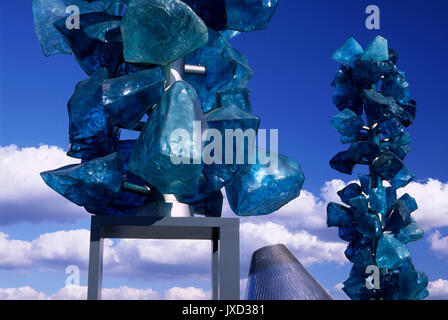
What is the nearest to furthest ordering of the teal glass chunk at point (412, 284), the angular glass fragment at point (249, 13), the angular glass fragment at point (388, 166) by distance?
the angular glass fragment at point (249, 13) → the teal glass chunk at point (412, 284) → the angular glass fragment at point (388, 166)

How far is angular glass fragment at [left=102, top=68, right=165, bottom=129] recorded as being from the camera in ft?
1.53

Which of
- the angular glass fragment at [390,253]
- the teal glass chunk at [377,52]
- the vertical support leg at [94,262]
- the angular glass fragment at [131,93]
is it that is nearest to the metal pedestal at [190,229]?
the vertical support leg at [94,262]

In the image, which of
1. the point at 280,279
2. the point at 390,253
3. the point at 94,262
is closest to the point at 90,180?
the point at 94,262

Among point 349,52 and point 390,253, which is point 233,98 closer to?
point 390,253

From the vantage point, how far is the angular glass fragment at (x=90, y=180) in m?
0.46

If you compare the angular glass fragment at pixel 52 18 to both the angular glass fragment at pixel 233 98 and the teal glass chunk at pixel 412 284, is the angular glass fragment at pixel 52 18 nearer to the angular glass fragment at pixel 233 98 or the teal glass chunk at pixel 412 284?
the angular glass fragment at pixel 233 98

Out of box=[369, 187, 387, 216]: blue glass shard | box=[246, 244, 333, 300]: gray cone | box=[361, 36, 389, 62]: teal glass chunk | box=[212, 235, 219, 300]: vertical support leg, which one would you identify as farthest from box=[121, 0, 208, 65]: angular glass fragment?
box=[361, 36, 389, 62]: teal glass chunk

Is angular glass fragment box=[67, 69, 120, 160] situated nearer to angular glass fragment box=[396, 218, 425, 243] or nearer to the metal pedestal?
the metal pedestal

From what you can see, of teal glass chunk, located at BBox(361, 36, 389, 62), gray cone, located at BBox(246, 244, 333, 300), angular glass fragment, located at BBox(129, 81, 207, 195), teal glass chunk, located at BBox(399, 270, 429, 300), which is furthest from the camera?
teal glass chunk, located at BBox(361, 36, 389, 62)

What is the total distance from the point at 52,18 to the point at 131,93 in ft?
0.53

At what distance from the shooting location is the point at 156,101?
19.2 inches

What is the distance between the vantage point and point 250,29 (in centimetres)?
54

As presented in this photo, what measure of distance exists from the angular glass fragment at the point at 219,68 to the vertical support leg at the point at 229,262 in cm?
19

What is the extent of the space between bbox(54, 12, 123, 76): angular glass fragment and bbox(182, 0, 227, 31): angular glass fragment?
0.30ft
